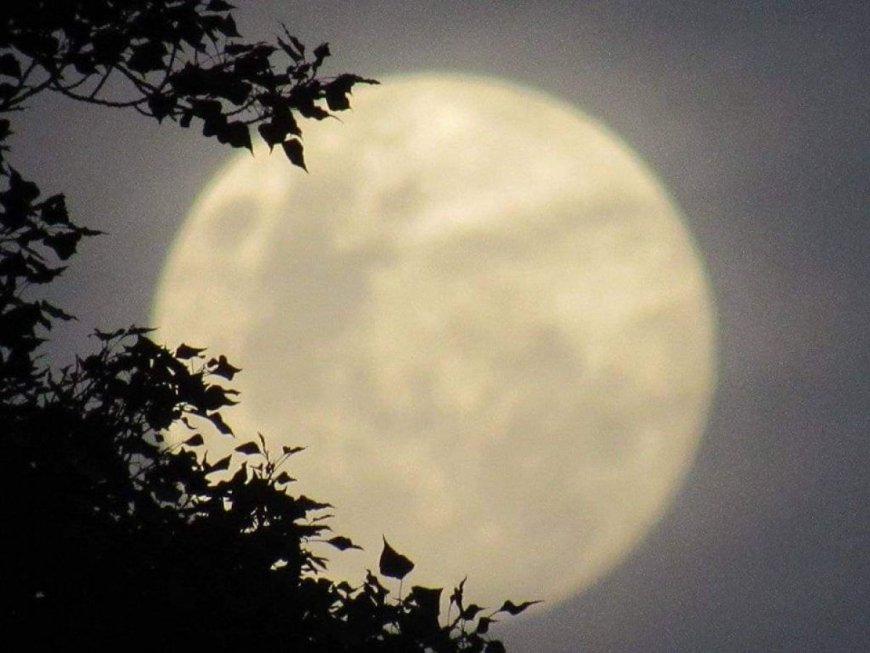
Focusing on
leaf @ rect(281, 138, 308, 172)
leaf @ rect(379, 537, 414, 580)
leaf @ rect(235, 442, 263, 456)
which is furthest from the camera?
leaf @ rect(235, 442, 263, 456)

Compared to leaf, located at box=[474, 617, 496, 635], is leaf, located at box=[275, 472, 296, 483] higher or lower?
higher

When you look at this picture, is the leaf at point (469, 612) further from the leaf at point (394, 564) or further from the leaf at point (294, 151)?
the leaf at point (294, 151)

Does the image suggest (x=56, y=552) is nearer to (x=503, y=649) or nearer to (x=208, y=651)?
(x=208, y=651)

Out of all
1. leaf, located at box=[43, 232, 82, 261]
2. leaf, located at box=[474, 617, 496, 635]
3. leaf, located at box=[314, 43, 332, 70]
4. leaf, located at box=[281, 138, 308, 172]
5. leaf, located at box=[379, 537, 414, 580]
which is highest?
leaf, located at box=[314, 43, 332, 70]

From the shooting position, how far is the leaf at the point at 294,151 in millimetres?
6309

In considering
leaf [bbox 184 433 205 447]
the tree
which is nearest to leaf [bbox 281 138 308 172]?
the tree

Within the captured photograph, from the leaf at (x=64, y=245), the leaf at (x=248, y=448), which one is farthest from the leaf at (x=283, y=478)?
the leaf at (x=64, y=245)

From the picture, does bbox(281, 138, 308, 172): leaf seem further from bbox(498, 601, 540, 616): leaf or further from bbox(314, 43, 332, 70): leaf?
bbox(498, 601, 540, 616): leaf

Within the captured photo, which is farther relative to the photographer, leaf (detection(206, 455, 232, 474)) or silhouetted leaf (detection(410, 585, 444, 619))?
leaf (detection(206, 455, 232, 474))

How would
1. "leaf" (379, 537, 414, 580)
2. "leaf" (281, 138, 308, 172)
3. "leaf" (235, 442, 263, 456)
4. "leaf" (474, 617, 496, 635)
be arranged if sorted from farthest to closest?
"leaf" (235, 442, 263, 456) → "leaf" (281, 138, 308, 172) → "leaf" (474, 617, 496, 635) → "leaf" (379, 537, 414, 580)

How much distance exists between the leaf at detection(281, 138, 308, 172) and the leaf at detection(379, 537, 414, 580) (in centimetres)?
263

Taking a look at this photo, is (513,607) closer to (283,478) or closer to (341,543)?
(341,543)

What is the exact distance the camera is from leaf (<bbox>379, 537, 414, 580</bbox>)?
4.78 meters

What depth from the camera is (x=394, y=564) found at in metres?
4.80
